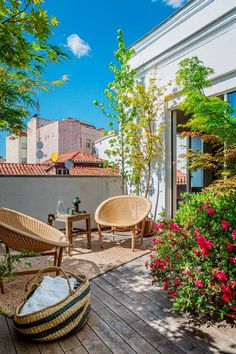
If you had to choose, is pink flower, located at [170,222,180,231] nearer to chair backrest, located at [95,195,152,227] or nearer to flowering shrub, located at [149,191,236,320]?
flowering shrub, located at [149,191,236,320]

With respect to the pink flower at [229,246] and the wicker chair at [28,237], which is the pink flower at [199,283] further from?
the wicker chair at [28,237]

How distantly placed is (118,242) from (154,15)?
4.42 metres

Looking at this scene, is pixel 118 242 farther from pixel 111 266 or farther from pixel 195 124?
pixel 195 124

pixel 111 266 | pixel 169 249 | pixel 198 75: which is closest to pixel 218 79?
pixel 198 75

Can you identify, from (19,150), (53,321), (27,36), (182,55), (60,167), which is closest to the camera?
(53,321)

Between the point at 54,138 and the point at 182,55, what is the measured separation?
622 inches

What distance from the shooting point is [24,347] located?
1.74m

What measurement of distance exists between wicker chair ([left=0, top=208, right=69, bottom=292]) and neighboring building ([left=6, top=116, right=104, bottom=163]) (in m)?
15.4

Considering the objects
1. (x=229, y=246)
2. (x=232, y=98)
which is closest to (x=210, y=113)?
(x=232, y=98)

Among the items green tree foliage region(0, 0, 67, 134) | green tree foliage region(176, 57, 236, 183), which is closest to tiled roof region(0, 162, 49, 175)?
green tree foliage region(176, 57, 236, 183)

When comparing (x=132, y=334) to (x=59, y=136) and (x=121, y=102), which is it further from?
(x=59, y=136)

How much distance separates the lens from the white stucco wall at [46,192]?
4504mm

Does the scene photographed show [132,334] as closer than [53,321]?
No

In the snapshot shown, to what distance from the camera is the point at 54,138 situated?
1906 centimetres
